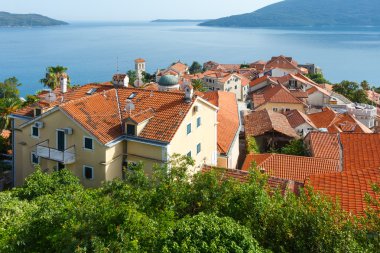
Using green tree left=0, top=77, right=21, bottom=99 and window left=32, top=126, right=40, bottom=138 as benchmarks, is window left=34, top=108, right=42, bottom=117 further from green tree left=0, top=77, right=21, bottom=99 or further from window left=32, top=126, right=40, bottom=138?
green tree left=0, top=77, right=21, bottom=99

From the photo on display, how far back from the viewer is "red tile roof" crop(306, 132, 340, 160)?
977 inches

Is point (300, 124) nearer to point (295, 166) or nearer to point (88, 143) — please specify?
point (295, 166)

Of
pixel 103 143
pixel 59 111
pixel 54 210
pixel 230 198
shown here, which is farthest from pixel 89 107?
pixel 230 198

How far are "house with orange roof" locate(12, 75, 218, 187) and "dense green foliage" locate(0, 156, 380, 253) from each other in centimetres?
703

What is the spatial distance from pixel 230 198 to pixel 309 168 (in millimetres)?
12779

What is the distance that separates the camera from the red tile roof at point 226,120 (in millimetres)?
26652

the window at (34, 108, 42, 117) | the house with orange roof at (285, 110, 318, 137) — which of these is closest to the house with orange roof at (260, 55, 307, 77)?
the house with orange roof at (285, 110, 318, 137)

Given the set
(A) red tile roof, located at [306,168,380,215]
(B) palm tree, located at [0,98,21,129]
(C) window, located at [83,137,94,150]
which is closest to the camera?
(A) red tile roof, located at [306,168,380,215]

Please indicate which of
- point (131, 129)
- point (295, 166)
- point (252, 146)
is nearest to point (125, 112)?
point (131, 129)

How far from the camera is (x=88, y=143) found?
2009 centimetres

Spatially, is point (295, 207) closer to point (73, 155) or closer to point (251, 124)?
point (73, 155)

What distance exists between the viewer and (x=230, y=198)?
11.0m

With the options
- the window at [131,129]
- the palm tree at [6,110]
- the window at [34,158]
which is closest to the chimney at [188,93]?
the window at [131,129]

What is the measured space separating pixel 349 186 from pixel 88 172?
11.8 meters
